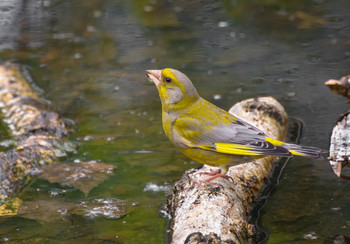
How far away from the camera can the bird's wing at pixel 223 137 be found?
3922 mm

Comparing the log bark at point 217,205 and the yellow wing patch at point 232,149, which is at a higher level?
the yellow wing patch at point 232,149

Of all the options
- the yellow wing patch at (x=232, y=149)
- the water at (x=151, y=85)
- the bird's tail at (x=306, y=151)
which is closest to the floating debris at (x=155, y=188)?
the water at (x=151, y=85)

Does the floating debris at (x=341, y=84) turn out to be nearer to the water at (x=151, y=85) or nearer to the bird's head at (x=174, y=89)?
the water at (x=151, y=85)

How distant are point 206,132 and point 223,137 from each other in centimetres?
14

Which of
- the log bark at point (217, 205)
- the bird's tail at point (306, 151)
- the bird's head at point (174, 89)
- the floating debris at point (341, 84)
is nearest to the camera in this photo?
the log bark at point (217, 205)

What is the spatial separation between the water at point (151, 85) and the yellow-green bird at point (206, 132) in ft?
2.47

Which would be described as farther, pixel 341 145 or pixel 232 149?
pixel 341 145

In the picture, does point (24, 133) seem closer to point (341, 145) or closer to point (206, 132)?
point (206, 132)

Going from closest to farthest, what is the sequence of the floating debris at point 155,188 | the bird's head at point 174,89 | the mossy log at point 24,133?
the bird's head at point 174,89 < the floating debris at point 155,188 < the mossy log at point 24,133

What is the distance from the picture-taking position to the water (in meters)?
4.48

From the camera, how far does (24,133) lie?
588cm

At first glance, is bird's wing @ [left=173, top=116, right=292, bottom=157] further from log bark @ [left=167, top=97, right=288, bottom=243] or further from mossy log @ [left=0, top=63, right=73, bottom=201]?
mossy log @ [left=0, top=63, right=73, bottom=201]

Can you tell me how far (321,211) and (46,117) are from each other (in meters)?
3.33

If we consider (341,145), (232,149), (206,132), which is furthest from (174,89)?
(341,145)
